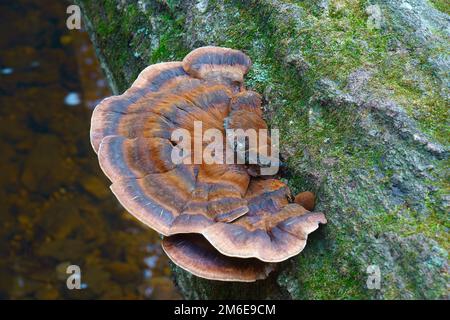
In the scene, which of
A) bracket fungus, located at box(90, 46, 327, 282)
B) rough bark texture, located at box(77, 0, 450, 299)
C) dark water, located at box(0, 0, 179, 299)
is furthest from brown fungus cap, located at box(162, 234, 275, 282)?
dark water, located at box(0, 0, 179, 299)

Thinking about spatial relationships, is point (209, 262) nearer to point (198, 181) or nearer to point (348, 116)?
point (198, 181)

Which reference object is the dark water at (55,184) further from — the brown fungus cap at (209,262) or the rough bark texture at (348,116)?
the brown fungus cap at (209,262)

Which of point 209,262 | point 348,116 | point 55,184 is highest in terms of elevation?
point 348,116

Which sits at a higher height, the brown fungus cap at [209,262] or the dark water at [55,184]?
the brown fungus cap at [209,262]

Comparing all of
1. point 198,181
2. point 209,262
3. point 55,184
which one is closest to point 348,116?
point 198,181

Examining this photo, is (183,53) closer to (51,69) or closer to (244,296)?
(244,296)

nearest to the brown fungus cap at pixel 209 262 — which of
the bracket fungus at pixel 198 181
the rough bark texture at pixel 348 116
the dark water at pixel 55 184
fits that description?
the bracket fungus at pixel 198 181

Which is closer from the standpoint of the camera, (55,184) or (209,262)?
(209,262)

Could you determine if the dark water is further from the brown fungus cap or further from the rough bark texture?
the brown fungus cap
